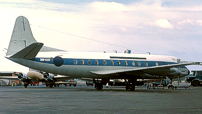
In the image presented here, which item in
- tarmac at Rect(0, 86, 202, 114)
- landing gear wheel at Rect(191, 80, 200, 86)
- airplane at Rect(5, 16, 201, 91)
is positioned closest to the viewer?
tarmac at Rect(0, 86, 202, 114)

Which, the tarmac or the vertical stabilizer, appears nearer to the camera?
the tarmac

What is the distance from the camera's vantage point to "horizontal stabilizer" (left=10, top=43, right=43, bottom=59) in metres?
32.2

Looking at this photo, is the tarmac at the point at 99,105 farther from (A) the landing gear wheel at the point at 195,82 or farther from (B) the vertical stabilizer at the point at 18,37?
(A) the landing gear wheel at the point at 195,82

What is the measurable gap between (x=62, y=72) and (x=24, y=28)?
6506 millimetres

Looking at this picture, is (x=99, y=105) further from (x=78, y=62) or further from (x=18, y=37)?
(x=18, y=37)

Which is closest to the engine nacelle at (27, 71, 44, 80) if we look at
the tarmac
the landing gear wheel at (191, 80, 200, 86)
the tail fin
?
the tail fin

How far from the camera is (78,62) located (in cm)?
3628

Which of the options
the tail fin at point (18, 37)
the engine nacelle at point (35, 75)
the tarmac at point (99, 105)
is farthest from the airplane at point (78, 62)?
the engine nacelle at point (35, 75)

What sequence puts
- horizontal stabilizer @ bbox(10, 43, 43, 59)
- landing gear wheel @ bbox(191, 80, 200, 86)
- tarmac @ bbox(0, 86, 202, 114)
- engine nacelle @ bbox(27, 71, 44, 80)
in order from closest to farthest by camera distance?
tarmac @ bbox(0, 86, 202, 114), horizontal stabilizer @ bbox(10, 43, 43, 59), engine nacelle @ bbox(27, 71, 44, 80), landing gear wheel @ bbox(191, 80, 200, 86)

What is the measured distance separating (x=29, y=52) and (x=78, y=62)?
5955mm

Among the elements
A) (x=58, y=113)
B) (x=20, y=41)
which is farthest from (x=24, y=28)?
(x=58, y=113)

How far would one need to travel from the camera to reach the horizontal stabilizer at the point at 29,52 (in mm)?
32219

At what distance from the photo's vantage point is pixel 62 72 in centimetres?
3562

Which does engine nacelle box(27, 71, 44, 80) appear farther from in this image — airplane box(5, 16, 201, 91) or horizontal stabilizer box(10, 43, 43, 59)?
horizontal stabilizer box(10, 43, 43, 59)
